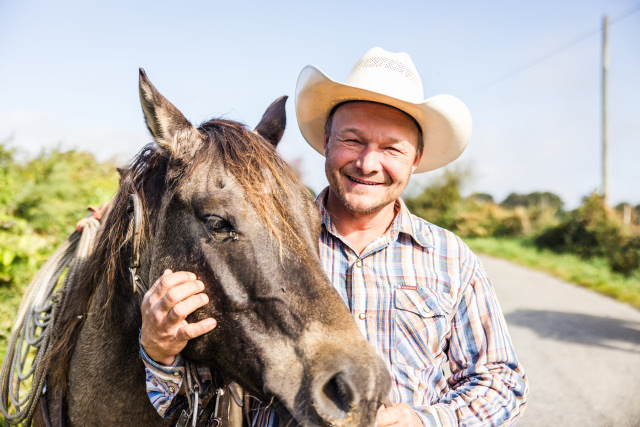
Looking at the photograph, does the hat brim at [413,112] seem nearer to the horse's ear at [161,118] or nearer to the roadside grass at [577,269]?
the horse's ear at [161,118]

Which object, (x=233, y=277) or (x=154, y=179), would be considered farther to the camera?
(x=154, y=179)

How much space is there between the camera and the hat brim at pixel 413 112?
7.61ft

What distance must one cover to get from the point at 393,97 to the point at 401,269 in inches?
33.2

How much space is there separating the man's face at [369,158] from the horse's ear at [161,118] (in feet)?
2.52

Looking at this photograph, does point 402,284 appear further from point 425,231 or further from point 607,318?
point 607,318

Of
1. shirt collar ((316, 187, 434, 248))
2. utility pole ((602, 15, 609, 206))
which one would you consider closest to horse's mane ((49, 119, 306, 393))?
shirt collar ((316, 187, 434, 248))

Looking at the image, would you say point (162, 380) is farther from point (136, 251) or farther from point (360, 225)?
point (360, 225)

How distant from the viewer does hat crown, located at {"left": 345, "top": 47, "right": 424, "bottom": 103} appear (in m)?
2.29

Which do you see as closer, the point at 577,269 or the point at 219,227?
the point at 219,227

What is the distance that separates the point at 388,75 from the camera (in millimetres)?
2332

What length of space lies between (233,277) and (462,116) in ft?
5.09

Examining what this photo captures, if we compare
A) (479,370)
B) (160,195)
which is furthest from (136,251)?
(479,370)

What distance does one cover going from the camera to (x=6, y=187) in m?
5.68

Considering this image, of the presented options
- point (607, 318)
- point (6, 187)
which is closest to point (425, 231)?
point (6, 187)
